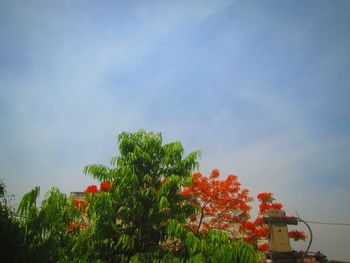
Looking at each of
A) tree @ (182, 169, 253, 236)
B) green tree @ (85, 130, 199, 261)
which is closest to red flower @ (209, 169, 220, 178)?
tree @ (182, 169, 253, 236)

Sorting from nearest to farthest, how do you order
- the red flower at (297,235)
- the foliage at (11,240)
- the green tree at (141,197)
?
the foliage at (11,240)
the green tree at (141,197)
the red flower at (297,235)

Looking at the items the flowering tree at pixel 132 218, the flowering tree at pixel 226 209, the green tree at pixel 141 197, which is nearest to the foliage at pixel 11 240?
the flowering tree at pixel 132 218

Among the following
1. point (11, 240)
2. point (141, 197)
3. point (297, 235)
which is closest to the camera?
point (11, 240)

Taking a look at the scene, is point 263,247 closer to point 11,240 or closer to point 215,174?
point 215,174

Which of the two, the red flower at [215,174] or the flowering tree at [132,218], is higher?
the red flower at [215,174]

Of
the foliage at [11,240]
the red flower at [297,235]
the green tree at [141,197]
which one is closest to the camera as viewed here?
the foliage at [11,240]

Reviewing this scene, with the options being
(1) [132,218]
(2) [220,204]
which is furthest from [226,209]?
(1) [132,218]

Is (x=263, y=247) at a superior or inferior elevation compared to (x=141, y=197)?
inferior

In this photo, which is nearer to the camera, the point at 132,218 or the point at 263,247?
the point at 132,218

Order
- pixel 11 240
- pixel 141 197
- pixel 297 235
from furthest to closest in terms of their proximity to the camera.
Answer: pixel 297 235 → pixel 141 197 → pixel 11 240

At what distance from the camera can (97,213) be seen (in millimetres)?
7711

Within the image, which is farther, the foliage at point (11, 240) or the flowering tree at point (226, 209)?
the flowering tree at point (226, 209)

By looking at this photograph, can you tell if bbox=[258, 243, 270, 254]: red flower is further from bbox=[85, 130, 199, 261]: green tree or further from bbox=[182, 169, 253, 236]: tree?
bbox=[85, 130, 199, 261]: green tree

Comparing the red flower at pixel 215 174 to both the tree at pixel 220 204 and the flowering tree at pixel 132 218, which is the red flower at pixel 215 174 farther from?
the flowering tree at pixel 132 218
